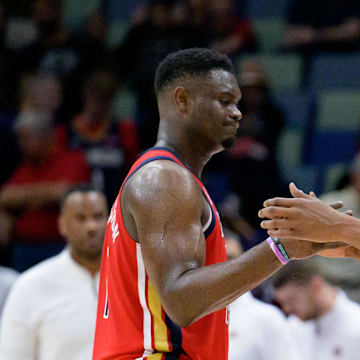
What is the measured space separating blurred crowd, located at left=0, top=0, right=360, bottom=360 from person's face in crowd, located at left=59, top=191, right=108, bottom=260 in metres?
0.01

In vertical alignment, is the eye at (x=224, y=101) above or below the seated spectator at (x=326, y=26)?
above

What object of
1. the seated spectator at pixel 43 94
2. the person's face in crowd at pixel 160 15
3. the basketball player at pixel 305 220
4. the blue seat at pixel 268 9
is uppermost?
the basketball player at pixel 305 220

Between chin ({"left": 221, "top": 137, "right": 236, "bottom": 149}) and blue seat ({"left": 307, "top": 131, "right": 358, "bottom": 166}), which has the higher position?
chin ({"left": 221, "top": 137, "right": 236, "bottom": 149})

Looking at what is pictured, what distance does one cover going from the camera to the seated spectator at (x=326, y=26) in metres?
9.62

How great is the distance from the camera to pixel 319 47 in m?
9.72

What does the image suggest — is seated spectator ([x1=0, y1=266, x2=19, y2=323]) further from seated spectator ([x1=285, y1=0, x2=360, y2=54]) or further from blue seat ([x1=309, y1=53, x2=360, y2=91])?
seated spectator ([x1=285, y1=0, x2=360, y2=54])

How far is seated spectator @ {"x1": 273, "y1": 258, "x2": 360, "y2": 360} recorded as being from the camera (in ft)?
18.3

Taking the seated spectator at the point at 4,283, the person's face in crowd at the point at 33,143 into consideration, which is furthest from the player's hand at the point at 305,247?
the person's face in crowd at the point at 33,143

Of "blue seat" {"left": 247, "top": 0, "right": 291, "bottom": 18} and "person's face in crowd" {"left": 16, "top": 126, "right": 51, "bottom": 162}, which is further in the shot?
"blue seat" {"left": 247, "top": 0, "right": 291, "bottom": 18}

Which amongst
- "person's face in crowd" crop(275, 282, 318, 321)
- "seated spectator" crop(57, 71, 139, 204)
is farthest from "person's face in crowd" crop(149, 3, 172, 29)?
"person's face in crowd" crop(275, 282, 318, 321)

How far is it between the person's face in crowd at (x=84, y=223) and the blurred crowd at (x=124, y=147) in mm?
10

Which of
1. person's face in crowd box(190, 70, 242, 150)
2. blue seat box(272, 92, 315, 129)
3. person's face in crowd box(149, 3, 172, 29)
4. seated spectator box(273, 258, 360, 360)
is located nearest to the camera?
person's face in crowd box(190, 70, 242, 150)

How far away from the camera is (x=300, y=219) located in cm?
297

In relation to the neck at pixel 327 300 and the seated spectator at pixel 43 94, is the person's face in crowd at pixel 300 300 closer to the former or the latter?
the neck at pixel 327 300
